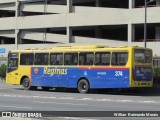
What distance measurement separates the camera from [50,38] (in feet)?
192

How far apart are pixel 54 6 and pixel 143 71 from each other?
2979 centimetres

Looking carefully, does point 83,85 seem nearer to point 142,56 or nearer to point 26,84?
point 142,56

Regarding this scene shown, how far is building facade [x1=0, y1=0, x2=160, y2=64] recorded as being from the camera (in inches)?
2016

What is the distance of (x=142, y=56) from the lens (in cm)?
2992

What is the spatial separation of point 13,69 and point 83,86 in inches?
265

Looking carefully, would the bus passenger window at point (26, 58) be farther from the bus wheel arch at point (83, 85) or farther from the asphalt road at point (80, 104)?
the asphalt road at point (80, 104)

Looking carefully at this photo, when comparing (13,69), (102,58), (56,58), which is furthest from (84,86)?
(13,69)

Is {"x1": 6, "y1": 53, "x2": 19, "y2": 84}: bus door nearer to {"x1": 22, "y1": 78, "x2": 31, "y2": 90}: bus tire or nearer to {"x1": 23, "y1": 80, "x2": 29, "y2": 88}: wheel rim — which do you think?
{"x1": 22, "y1": 78, "x2": 31, "y2": 90}: bus tire

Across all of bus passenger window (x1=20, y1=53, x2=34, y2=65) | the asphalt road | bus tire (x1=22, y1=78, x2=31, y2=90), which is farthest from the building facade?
the asphalt road

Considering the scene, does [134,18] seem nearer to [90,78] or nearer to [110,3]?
[110,3]

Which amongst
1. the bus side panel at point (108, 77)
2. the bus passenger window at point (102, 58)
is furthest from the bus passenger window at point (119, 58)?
the bus passenger window at point (102, 58)

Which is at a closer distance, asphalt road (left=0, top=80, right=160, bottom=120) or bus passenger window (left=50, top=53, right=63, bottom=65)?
asphalt road (left=0, top=80, right=160, bottom=120)

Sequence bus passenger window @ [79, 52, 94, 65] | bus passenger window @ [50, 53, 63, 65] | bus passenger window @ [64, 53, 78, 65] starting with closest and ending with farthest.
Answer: bus passenger window @ [79, 52, 94, 65]
bus passenger window @ [64, 53, 78, 65]
bus passenger window @ [50, 53, 63, 65]

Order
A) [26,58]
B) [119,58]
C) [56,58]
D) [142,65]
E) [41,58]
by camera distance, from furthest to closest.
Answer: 1. [26,58]
2. [41,58]
3. [56,58]
4. [142,65]
5. [119,58]
